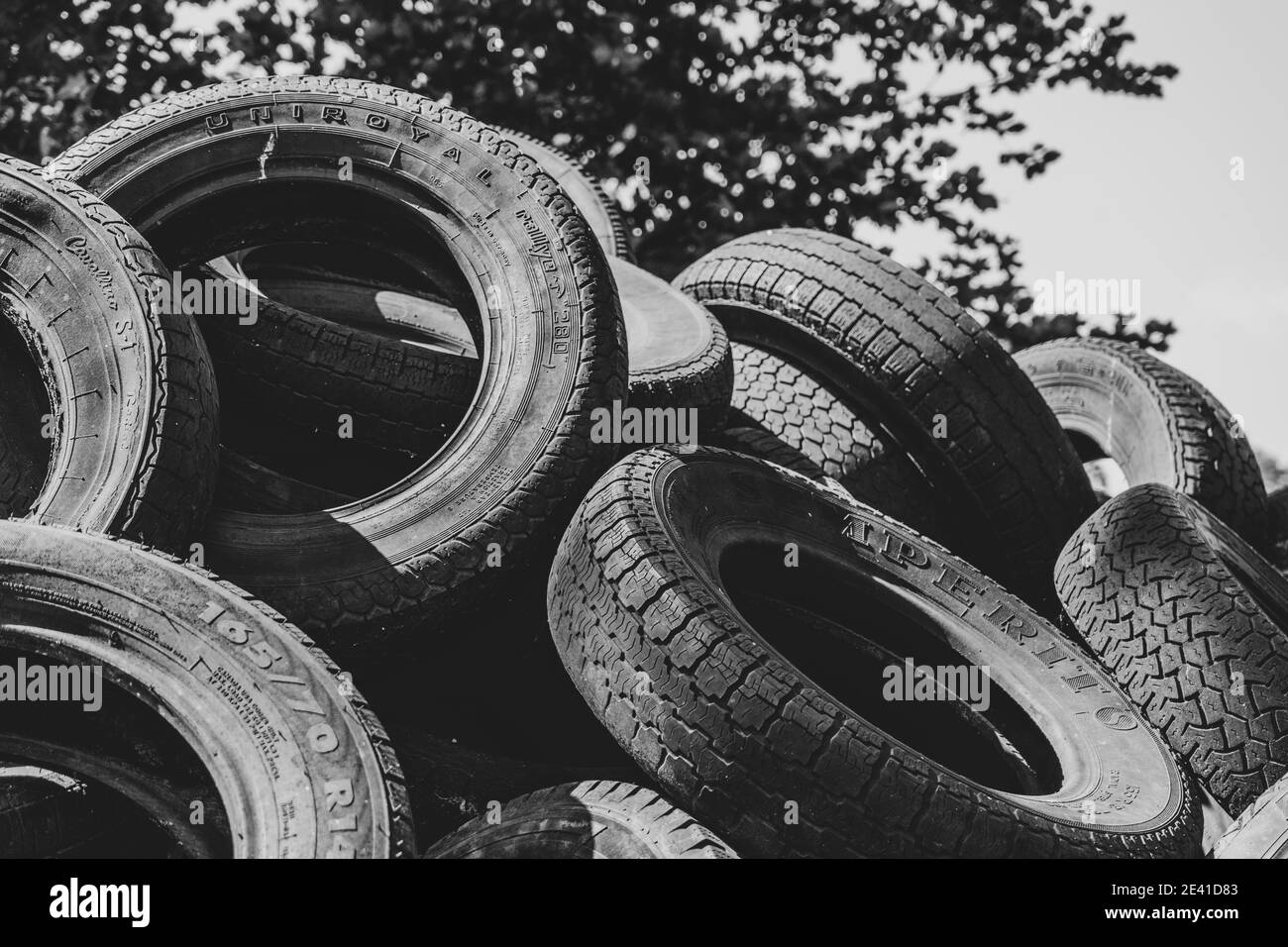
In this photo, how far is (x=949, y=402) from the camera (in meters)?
5.45

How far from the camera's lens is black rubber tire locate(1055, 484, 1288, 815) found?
4.47m

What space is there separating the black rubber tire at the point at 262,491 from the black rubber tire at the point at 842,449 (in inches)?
66.1

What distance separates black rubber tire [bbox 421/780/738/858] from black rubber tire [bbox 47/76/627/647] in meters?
0.82

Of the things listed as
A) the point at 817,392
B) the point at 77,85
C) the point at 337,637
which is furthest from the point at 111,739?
the point at 77,85

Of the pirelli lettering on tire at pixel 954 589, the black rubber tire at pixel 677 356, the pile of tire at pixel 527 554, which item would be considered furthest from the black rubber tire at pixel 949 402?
the pirelli lettering on tire at pixel 954 589

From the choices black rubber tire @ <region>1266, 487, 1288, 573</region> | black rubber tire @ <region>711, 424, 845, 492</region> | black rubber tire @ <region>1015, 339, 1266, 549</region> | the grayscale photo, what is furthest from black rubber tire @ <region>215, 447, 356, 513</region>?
black rubber tire @ <region>1266, 487, 1288, 573</region>

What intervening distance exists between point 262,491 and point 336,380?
1.56 ft

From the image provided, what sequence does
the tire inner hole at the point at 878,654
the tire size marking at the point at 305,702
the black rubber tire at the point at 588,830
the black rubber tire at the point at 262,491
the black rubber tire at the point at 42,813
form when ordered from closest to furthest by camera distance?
1. the tire size marking at the point at 305,702
2. the black rubber tire at the point at 588,830
3. the black rubber tire at the point at 42,813
4. the black rubber tire at the point at 262,491
5. the tire inner hole at the point at 878,654

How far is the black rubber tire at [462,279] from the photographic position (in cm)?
427

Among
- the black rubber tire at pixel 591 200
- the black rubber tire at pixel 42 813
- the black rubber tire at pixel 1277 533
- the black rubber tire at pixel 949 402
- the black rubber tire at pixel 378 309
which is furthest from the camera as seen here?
the black rubber tire at pixel 591 200

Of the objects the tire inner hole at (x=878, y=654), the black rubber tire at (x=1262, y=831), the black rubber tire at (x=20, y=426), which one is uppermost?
the black rubber tire at (x=20, y=426)

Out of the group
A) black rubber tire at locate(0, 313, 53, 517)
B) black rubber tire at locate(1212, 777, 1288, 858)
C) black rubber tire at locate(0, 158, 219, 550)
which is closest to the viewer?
black rubber tire at locate(1212, 777, 1288, 858)

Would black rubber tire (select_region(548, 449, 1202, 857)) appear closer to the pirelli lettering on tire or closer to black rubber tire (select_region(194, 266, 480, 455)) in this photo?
Result: the pirelli lettering on tire

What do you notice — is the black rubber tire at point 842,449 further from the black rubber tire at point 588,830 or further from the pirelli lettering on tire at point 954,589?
the black rubber tire at point 588,830
